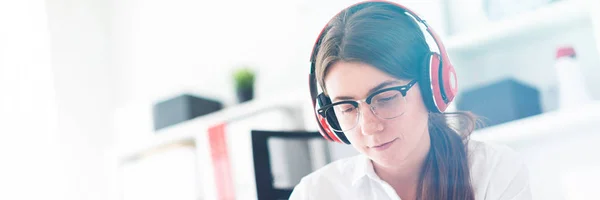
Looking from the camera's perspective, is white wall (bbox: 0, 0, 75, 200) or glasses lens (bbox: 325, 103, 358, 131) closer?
glasses lens (bbox: 325, 103, 358, 131)

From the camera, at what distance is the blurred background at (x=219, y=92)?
914 mm

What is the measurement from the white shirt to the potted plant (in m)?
1.00

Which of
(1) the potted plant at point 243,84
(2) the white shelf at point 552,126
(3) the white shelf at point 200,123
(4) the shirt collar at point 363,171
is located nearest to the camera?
(4) the shirt collar at point 363,171

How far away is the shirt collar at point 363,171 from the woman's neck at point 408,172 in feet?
0.03

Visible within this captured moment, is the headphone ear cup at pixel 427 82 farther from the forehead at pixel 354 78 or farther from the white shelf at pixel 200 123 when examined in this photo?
the white shelf at pixel 200 123

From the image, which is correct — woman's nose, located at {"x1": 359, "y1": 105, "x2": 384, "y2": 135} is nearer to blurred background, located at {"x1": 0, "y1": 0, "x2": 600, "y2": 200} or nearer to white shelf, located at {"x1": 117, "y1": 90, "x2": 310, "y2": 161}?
blurred background, located at {"x1": 0, "y1": 0, "x2": 600, "y2": 200}

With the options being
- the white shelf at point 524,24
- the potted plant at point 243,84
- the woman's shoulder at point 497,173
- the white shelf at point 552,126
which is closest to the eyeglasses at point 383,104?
the woman's shoulder at point 497,173

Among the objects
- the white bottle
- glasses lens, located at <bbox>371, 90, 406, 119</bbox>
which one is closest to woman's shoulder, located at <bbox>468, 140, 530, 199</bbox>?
glasses lens, located at <bbox>371, 90, 406, 119</bbox>

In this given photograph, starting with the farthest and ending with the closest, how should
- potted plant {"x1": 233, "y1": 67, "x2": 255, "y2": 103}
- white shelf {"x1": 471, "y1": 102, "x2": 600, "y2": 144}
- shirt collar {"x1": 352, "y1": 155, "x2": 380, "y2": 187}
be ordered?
potted plant {"x1": 233, "y1": 67, "x2": 255, "y2": 103}, white shelf {"x1": 471, "y1": 102, "x2": 600, "y2": 144}, shirt collar {"x1": 352, "y1": 155, "x2": 380, "y2": 187}

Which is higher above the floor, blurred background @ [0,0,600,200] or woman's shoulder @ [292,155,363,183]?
blurred background @ [0,0,600,200]

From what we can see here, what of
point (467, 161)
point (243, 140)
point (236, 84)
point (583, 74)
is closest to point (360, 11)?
point (467, 161)

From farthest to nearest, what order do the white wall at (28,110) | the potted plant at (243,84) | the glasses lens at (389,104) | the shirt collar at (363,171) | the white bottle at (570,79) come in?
the white wall at (28,110) < the potted plant at (243,84) < the white bottle at (570,79) < the shirt collar at (363,171) < the glasses lens at (389,104)

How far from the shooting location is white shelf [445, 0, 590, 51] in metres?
1.05

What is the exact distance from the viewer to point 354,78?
53 centimetres
